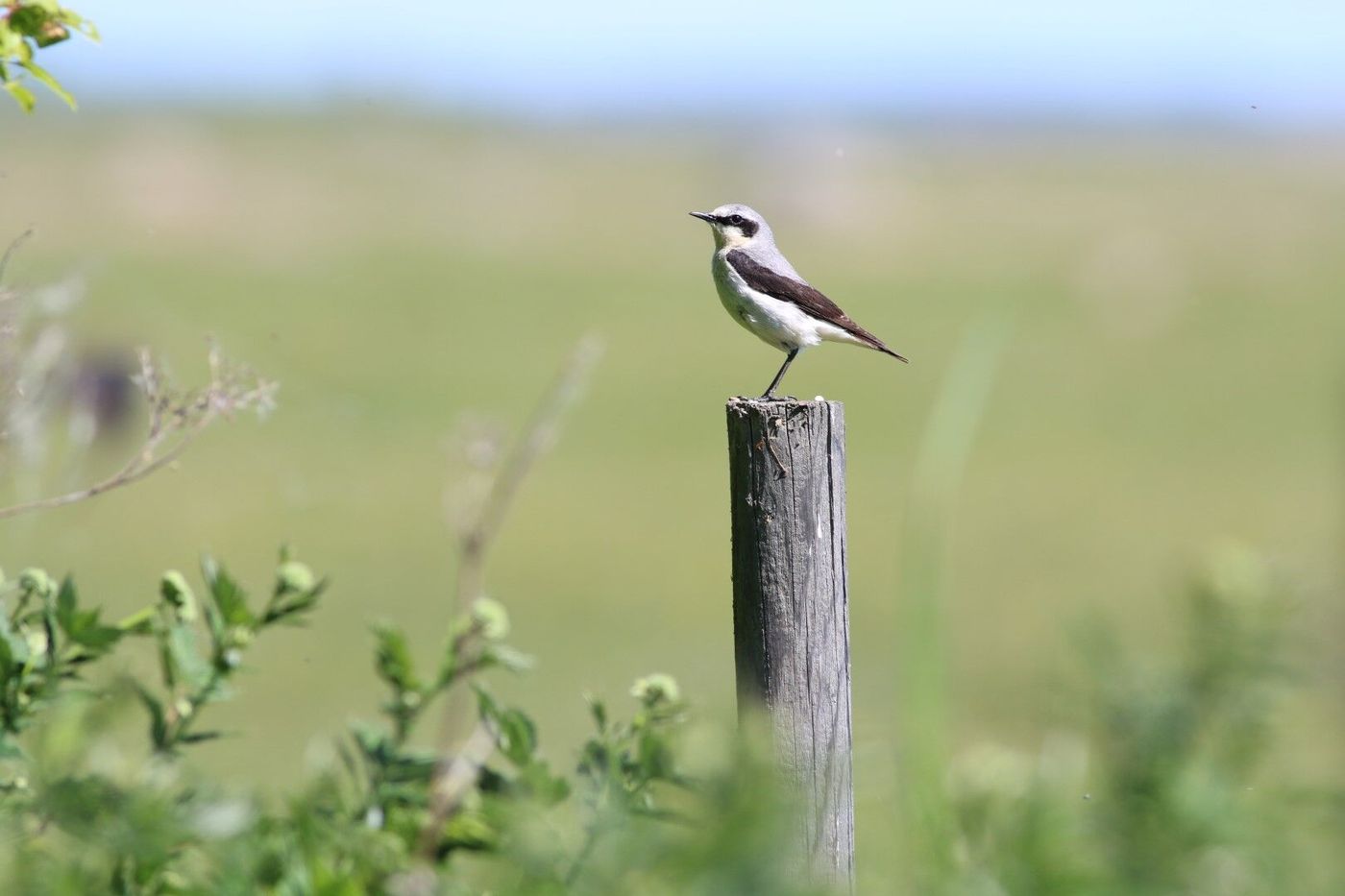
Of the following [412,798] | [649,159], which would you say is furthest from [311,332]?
[649,159]

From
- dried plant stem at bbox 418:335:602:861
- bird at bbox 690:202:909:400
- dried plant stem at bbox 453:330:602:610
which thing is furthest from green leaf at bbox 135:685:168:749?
bird at bbox 690:202:909:400

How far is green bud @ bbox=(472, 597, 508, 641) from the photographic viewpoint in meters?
2.93

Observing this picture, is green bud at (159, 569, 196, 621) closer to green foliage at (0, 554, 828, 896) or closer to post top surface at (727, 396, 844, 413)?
green foliage at (0, 554, 828, 896)

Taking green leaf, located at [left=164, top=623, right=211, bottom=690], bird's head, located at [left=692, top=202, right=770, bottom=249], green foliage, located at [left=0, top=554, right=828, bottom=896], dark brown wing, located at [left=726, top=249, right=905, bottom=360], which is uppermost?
bird's head, located at [left=692, top=202, right=770, bottom=249]

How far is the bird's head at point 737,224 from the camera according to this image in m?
5.97

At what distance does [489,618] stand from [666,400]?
93.2 ft

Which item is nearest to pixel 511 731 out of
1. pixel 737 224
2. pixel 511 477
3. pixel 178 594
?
pixel 511 477

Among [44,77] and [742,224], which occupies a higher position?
[742,224]

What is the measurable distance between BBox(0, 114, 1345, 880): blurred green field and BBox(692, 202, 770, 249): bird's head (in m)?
1.62

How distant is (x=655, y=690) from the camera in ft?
9.68

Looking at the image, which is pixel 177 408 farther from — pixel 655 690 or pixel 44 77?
pixel 655 690

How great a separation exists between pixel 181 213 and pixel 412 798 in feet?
180

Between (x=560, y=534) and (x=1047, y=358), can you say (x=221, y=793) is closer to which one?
(x=560, y=534)

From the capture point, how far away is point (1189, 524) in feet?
70.8
